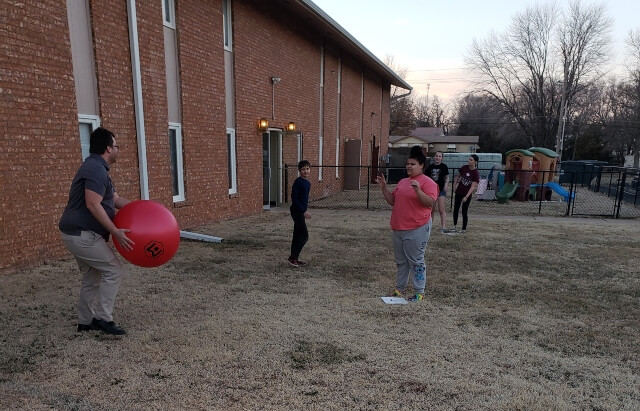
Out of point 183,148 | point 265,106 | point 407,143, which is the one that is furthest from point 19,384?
point 407,143

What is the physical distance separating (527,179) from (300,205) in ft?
41.3

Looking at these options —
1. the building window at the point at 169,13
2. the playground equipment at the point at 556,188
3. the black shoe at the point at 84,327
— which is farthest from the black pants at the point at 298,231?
the playground equipment at the point at 556,188

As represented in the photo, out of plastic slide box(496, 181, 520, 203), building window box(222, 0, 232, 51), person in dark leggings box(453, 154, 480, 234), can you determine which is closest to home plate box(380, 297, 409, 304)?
person in dark leggings box(453, 154, 480, 234)

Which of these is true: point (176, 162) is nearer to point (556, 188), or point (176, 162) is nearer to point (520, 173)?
point (520, 173)

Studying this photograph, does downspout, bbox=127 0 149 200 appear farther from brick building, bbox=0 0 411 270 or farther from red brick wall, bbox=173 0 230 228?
red brick wall, bbox=173 0 230 228

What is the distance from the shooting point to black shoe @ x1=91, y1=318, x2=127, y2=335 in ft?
11.8

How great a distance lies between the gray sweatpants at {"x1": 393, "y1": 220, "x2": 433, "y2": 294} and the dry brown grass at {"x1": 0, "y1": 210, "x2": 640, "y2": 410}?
320 millimetres

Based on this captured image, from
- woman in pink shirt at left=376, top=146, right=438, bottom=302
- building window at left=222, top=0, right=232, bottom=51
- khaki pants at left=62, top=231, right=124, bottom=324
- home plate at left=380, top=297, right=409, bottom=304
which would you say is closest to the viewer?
khaki pants at left=62, top=231, right=124, bottom=324

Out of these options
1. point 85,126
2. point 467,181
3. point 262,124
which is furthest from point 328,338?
point 262,124

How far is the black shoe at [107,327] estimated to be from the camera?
359 cm

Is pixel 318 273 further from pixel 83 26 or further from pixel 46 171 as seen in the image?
pixel 83 26

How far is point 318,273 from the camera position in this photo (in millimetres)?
5793

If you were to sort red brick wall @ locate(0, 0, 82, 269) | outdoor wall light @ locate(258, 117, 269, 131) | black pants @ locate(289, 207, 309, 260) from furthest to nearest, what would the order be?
outdoor wall light @ locate(258, 117, 269, 131) → black pants @ locate(289, 207, 309, 260) → red brick wall @ locate(0, 0, 82, 269)

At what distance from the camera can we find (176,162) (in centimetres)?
845
